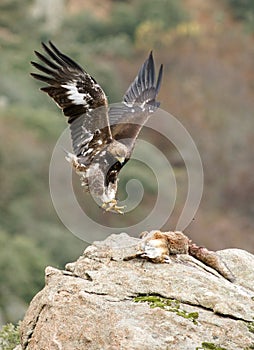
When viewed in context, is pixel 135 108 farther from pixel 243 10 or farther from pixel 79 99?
pixel 243 10

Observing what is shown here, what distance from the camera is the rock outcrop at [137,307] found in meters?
10.0

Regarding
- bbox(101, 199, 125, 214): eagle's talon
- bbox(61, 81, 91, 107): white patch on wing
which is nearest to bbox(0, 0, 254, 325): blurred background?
bbox(101, 199, 125, 214): eagle's talon

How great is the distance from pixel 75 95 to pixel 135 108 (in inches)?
48.4

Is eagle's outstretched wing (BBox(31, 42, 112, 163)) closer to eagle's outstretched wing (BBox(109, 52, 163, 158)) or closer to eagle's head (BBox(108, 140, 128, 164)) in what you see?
eagle's head (BBox(108, 140, 128, 164))

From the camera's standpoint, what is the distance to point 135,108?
1437 centimetres

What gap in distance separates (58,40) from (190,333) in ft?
232

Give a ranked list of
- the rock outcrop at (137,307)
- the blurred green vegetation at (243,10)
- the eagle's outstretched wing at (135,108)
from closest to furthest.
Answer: the rock outcrop at (137,307) → the eagle's outstretched wing at (135,108) → the blurred green vegetation at (243,10)

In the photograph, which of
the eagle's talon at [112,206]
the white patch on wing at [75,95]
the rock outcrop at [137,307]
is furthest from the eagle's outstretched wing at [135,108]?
the rock outcrop at [137,307]

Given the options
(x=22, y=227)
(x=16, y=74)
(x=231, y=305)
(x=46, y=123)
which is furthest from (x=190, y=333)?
(x=16, y=74)

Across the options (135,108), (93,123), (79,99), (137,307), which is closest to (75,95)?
(79,99)

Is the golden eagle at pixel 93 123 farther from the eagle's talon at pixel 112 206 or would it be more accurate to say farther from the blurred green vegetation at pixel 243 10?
Result: the blurred green vegetation at pixel 243 10

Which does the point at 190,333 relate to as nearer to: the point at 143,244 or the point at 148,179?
the point at 143,244

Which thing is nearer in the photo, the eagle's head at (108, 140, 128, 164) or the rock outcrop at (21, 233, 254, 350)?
the rock outcrop at (21, 233, 254, 350)

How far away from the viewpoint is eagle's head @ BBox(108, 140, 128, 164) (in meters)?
13.6
